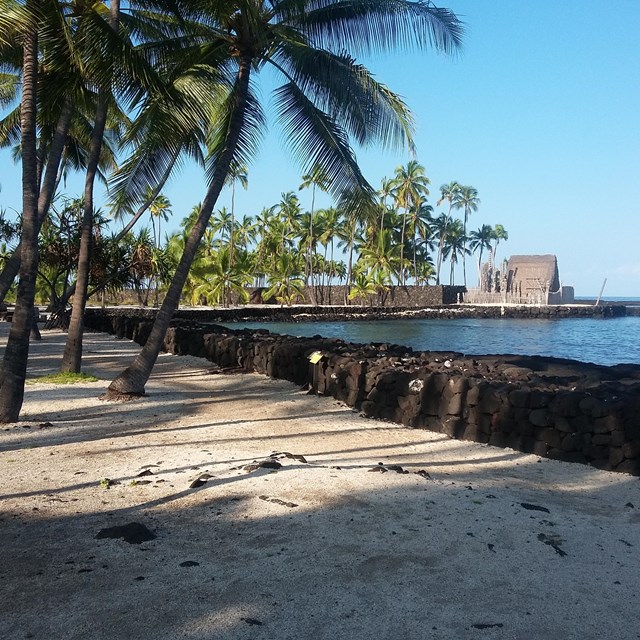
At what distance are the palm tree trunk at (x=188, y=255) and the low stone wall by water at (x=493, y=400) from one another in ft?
9.75

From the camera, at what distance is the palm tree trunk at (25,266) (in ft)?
32.3

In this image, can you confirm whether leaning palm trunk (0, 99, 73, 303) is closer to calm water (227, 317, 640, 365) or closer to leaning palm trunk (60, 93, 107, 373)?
leaning palm trunk (60, 93, 107, 373)

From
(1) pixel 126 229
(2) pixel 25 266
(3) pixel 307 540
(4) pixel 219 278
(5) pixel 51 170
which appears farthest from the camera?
(4) pixel 219 278

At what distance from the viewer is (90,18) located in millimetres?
10156

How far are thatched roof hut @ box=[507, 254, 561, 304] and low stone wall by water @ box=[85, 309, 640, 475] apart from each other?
256 feet

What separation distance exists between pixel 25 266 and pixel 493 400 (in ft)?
21.0

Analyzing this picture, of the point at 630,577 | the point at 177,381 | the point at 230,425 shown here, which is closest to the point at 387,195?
the point at 177,381

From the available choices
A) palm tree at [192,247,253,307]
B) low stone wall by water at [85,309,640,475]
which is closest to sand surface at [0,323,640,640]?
low stone wall by water at [85,309,640,475]

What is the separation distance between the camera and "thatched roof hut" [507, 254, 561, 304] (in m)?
91.4

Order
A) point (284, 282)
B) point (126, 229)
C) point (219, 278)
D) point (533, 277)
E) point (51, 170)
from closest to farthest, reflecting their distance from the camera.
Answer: point (51, 170) → point (126, 229) → point (219, 278) → point (284, 282) → point (533, 277)

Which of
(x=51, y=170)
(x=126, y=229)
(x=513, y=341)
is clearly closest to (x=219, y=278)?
(x=513, y=341)

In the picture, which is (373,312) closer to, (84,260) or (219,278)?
(219,278)

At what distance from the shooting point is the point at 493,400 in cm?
923

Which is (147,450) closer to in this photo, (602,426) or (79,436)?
(79,436)
